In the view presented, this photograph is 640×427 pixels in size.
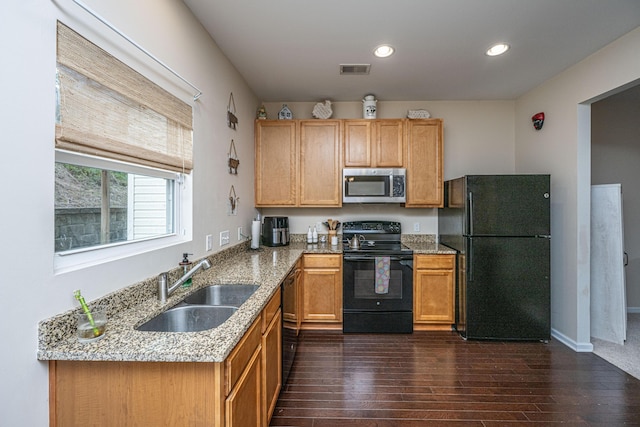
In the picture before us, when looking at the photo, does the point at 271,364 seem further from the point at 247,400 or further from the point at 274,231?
the point at 274,231

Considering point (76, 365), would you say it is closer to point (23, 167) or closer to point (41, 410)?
point (41, 410)

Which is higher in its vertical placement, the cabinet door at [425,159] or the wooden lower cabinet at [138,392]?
the cabinet door at [425,159]

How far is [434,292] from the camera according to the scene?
131 inches

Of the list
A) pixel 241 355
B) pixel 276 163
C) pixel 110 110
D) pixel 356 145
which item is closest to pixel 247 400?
pixel 241 355

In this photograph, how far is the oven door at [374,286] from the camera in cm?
326

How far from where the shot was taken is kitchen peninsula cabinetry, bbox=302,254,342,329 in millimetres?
3312

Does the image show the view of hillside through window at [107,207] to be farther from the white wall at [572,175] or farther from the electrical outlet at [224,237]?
the white wall at [572,175]

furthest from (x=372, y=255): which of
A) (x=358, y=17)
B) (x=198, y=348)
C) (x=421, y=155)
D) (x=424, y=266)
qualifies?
(x=198, y=348)

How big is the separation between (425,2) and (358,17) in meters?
0.43

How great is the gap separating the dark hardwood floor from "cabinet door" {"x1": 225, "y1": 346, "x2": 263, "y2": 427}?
53cm

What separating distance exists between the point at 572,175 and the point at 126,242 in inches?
142

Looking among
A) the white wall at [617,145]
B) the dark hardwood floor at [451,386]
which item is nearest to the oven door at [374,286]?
the dark hardwood floor at [451,386]

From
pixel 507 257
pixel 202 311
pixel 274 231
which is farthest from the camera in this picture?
pixel 274 231

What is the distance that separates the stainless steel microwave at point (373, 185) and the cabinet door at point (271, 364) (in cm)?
187
